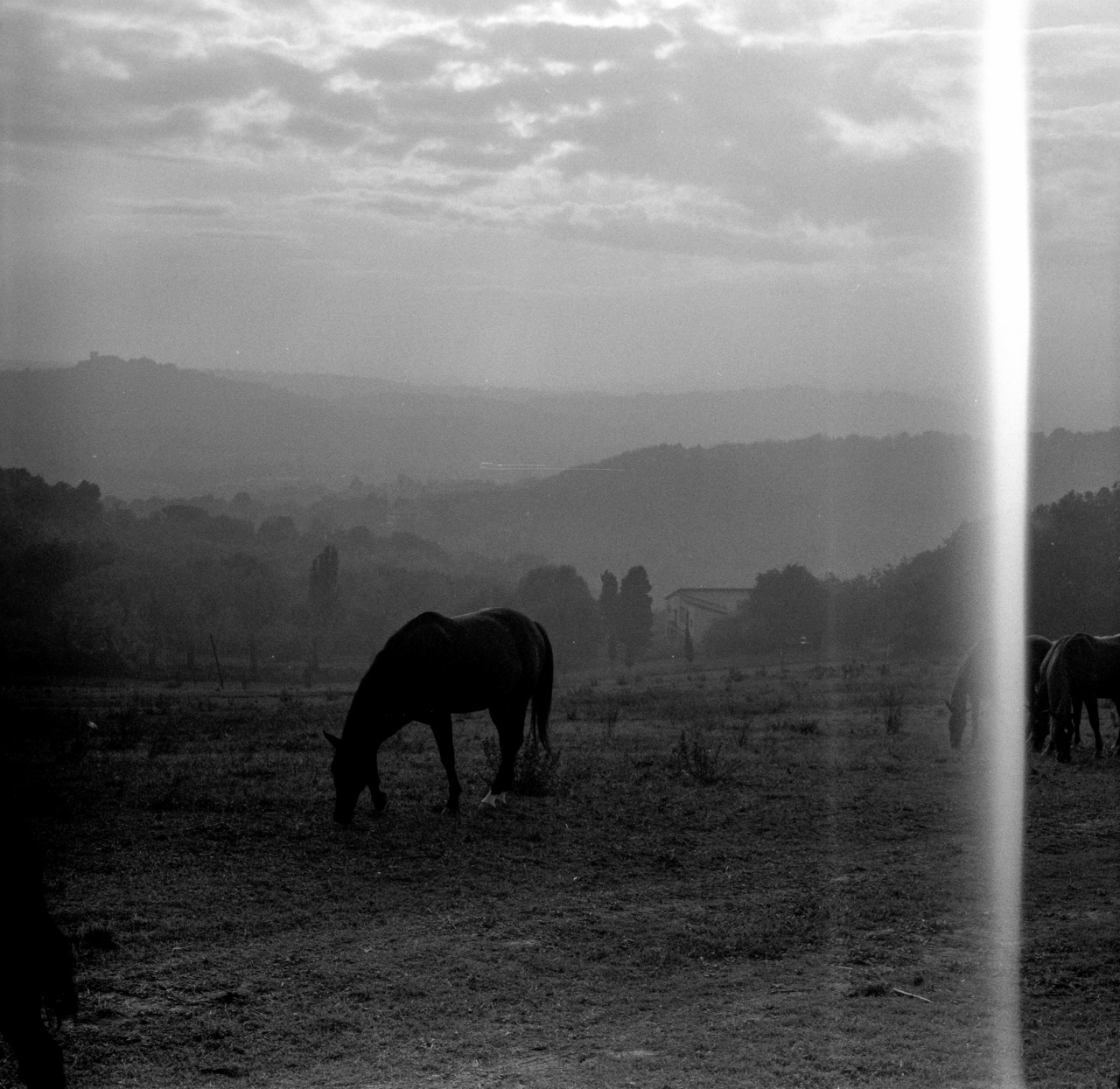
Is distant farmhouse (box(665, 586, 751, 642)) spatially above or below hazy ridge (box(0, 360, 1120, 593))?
below

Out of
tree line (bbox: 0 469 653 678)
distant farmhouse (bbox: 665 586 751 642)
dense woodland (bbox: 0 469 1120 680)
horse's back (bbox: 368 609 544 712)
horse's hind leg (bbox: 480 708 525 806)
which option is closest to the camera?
horse's back (bbox: 368 609 544 712)

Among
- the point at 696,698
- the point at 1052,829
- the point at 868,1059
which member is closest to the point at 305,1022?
the point at 868,1059

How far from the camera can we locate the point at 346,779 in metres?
11.9

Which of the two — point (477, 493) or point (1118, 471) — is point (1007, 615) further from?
point (477, 493)

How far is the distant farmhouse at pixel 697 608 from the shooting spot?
9025 centimetres

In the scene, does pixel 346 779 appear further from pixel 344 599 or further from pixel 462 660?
pixel 344 599

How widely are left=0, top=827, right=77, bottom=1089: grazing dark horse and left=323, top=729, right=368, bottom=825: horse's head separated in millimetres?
6317

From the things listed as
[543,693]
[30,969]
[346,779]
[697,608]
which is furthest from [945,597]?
[30,969]

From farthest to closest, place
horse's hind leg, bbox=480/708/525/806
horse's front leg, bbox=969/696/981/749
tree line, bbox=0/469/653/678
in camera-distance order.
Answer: tree line, bbox=0/469/653/678, horse's front leg, bbox=969/696/981/749, horse's hind leg, bbox=480/708/525/806

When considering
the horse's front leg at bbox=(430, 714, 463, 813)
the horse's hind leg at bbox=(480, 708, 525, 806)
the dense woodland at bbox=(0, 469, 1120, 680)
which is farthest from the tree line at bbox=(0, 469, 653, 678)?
the horse's front leg at bbox=(430, 714, 463, 813)

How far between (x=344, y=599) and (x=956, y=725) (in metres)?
61.6

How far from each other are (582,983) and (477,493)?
14647 cm

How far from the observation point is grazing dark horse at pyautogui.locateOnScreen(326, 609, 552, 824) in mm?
12070

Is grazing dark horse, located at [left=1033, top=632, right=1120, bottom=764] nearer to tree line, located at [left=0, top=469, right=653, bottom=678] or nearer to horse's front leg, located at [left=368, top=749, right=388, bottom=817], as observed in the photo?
horse's front leg, located at [left=368, top=749, right=388, bottom=817]
